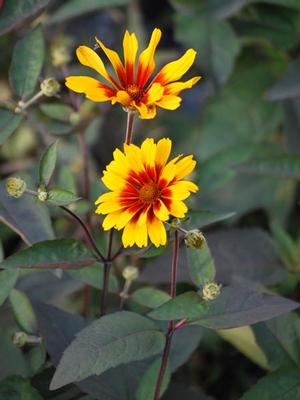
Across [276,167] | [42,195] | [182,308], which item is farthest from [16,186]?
[276,167]

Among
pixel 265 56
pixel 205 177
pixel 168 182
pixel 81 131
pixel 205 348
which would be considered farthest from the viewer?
pixel 265 56

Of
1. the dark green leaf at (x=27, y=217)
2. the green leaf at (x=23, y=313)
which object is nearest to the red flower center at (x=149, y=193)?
the dark green leaf at (x=27, y=217)

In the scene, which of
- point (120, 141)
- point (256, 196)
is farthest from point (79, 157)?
point (256, 196)

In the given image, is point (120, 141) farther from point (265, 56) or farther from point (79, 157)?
point (265, 56)

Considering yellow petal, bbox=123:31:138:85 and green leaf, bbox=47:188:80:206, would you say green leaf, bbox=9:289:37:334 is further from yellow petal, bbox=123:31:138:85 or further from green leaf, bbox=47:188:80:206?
yellow petal, bbox=123:31:138:85

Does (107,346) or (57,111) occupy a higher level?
(57,111)

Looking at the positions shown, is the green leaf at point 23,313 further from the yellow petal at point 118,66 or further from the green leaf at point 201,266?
the yellow petal at point 118,66

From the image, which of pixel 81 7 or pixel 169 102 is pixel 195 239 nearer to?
pixel 169 102
